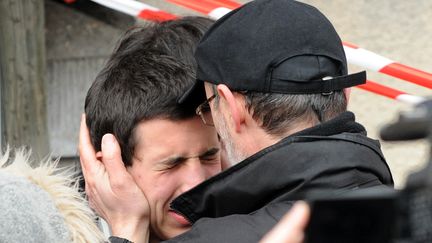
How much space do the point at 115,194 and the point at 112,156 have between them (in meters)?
0.10

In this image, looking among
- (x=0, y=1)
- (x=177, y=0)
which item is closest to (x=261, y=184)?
(x=177, y=0)

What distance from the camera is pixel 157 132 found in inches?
88.4

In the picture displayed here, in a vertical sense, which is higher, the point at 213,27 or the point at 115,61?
the point at 213,27

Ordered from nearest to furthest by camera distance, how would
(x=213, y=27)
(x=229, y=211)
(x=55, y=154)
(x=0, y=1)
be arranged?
(x=229, y=211), (x=213, y=27), (x=0, y=1), (x=55, y=154)

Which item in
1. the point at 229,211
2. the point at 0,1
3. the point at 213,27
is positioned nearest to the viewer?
the point at 229,211

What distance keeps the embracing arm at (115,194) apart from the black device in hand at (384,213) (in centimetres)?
130

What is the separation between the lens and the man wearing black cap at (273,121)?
5.73 feet

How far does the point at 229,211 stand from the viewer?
1.87 metres

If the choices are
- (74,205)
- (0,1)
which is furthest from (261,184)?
(0,1)

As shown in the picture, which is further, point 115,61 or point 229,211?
point 115,61

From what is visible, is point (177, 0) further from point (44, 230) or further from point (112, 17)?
point (44, 230)

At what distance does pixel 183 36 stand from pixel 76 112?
9.28 ft

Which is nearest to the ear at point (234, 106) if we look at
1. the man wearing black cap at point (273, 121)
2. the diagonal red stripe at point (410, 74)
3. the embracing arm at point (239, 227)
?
the man wearing black cap at point (273, 121)

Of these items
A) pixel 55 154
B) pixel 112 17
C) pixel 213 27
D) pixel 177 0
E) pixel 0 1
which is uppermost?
pixel 213 27
